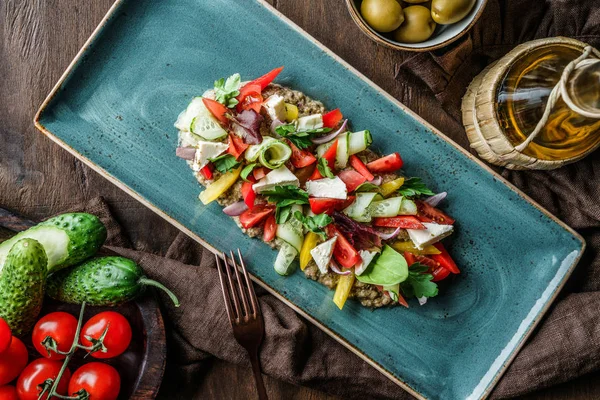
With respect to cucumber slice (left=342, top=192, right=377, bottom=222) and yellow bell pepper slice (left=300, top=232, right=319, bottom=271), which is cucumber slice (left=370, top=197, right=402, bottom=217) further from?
yellow bell pepper slice (left=300, top=232, right=319, bottom=271)

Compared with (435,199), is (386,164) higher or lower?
higher

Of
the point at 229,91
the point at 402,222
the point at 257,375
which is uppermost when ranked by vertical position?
the point at 229,91

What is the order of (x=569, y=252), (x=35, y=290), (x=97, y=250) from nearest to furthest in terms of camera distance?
1. (x=35, y=290)
2. (x=97, y=250)
3. (x=569, y=252)

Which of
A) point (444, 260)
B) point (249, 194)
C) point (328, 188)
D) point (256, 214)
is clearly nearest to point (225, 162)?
point (249, 194)

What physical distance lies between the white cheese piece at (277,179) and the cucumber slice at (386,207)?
41 centimetres

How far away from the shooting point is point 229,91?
2875 millimetres

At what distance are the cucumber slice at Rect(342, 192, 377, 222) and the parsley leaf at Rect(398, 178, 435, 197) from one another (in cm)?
18

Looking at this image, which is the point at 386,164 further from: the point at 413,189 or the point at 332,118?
the point at 332,118

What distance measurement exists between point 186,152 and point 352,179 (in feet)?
2.77

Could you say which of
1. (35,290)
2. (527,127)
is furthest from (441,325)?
(35,290)

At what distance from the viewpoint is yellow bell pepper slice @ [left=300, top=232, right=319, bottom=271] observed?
2900 mm

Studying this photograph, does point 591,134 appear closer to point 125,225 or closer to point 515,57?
point 515,57

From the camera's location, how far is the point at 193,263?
321 centimetres

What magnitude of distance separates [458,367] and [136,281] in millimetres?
1753
